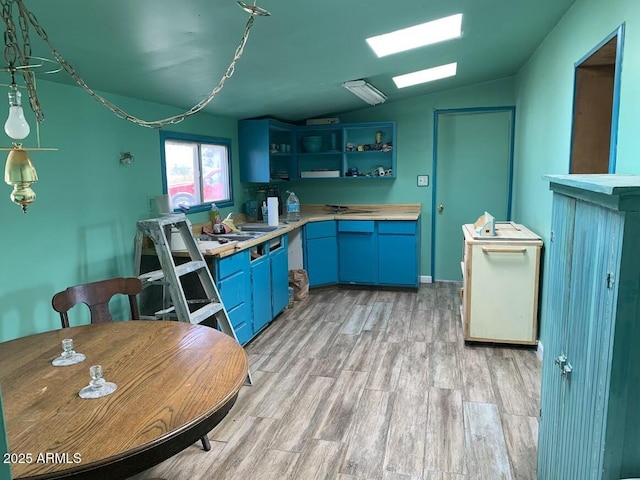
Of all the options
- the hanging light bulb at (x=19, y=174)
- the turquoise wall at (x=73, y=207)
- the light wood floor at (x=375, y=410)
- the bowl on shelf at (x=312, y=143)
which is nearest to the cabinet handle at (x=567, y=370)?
the light wood floor at (x=375, y=410)

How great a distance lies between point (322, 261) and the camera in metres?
5.38

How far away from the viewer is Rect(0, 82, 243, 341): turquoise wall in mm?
2344

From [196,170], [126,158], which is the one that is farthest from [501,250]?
[126,158]

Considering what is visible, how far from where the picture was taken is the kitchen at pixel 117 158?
7.39 ft

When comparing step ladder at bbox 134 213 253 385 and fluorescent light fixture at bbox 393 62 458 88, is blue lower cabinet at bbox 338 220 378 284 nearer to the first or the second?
fluorescent light fixture at bbox 393 62 458 88

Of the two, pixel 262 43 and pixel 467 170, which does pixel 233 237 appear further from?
pixel 467 170

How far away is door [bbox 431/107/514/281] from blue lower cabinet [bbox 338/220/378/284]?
2.96 feet

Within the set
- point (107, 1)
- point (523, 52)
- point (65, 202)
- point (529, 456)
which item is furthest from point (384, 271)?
point (107, 1)

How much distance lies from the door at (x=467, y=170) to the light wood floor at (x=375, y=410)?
1.66 metres

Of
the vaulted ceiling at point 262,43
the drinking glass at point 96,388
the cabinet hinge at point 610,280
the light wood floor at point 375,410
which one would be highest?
the vaulted ceiling at point 262,43

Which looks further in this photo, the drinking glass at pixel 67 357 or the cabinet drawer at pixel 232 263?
the cabinet drawer at pixel 232 263

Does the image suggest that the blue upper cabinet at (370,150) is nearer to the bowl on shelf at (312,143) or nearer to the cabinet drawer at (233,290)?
the bowl on shelf at (312,143)

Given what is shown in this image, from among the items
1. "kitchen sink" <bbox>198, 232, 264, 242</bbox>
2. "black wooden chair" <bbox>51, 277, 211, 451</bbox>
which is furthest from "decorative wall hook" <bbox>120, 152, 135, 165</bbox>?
"black wooden chair" <bbox>51, 277, 211, 451</bbox>

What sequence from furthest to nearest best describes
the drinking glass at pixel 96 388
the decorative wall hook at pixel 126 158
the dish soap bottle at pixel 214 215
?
the dish soap bottle at pixel 214 215
the decorative wall hook at pixel 126 158
the drinking glass at pixel 96 388
